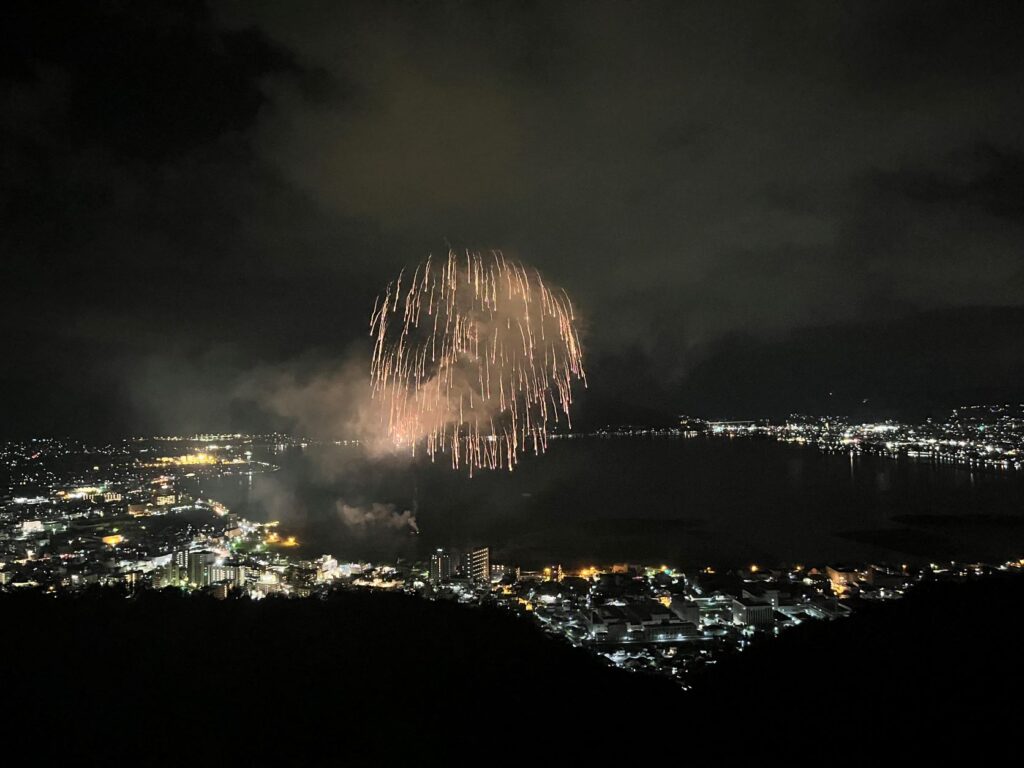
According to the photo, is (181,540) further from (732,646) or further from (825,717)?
(825,717)

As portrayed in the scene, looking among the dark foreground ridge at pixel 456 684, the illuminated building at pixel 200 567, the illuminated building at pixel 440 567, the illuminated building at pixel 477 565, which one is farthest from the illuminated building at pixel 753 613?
the illuminated building at pixel 200 567

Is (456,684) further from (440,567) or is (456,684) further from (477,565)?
(477,565)

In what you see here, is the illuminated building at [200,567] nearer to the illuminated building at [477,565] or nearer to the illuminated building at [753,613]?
the illuminated building at [477,565]

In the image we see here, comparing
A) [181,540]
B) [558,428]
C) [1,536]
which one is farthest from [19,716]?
[558,428]

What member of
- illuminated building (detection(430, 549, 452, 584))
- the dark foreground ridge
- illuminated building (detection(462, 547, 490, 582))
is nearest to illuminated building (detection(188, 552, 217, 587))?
illuminated building (detection(430, 549, 452, 584))

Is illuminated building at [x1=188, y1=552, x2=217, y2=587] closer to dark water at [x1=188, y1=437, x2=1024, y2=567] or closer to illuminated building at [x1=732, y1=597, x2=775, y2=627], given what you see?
dark water at [x1=188, y1=437, x2=1024, y2=567]

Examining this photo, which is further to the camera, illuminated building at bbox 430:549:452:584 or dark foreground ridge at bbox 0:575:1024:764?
illuminated building at bbox 430:549:452:584
